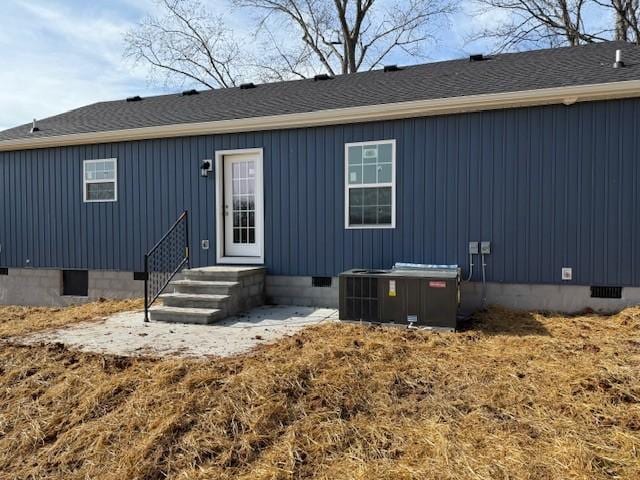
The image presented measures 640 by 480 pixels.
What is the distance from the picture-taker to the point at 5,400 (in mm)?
3512

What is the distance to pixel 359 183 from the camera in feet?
21.0

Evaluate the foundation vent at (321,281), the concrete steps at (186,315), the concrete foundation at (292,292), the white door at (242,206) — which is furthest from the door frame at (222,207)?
the concrete steps at (186,315)

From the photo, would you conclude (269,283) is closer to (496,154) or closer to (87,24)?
(496,154)

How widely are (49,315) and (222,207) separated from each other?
3309mm

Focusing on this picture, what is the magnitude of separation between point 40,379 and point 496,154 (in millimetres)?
5697

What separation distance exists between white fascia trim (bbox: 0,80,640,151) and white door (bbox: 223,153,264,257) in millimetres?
566

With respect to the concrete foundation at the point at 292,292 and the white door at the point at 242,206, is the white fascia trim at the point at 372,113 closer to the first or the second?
the white door at the point at 242,206

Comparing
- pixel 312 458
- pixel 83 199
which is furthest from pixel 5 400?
pixel 83 199

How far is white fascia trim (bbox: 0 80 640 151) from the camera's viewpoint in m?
5.29

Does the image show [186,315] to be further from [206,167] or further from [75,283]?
[75,283]

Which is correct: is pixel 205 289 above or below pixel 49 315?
above

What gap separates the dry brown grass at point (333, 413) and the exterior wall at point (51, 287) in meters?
3.66

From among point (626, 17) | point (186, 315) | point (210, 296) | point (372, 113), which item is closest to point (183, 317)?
point (186, 315)

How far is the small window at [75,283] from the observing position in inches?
322
